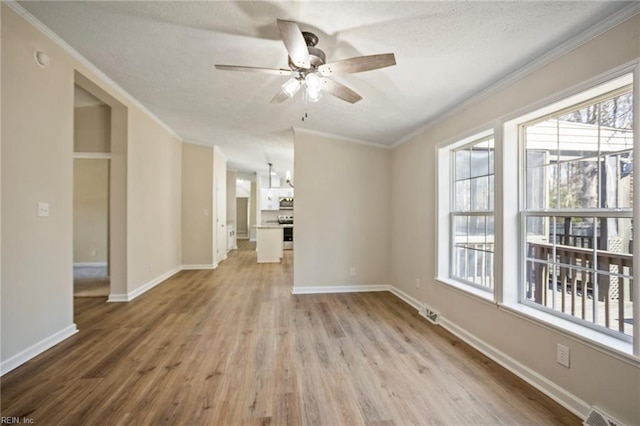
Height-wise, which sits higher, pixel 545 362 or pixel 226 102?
pixel 226 102

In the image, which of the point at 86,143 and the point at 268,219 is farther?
the point at 268,219

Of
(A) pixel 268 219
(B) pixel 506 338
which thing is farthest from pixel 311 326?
(A) pixel 268 219

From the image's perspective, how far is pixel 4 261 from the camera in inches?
78.2

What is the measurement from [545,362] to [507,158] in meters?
1.53

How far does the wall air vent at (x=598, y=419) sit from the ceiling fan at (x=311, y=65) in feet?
7.77

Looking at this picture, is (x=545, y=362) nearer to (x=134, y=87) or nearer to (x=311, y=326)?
(x=311, y=326)

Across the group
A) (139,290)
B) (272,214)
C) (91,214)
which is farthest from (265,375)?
(272,214)

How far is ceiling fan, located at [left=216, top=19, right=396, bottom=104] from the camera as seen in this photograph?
1625 millimetres

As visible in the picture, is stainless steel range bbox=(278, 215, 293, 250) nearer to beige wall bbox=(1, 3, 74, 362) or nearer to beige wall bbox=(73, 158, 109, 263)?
beige wall bbox=(73, 158, 109, 263)

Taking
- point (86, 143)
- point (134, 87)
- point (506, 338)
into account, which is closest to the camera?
point (506, 338)

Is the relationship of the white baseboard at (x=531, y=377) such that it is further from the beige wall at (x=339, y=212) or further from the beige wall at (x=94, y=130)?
the beige wall at (x=94, y=130)

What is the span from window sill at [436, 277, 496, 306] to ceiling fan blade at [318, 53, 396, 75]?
211cm

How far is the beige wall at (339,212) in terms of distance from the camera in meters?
4.31

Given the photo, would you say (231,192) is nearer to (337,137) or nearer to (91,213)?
(91,213)
